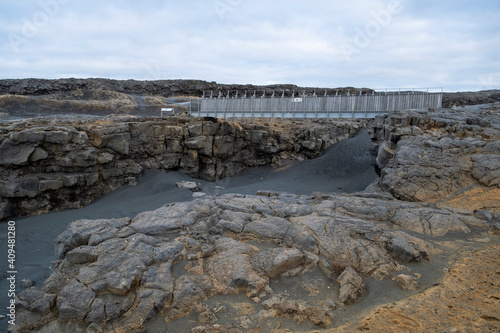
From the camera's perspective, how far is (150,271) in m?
5.57

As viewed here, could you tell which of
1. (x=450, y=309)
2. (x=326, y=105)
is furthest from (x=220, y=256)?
(x=326, y=105)

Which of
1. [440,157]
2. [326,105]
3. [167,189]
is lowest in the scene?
[167,189]

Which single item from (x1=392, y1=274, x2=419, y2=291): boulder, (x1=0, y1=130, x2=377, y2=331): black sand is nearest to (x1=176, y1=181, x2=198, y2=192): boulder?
(x1=0, y1=130, x2=377, y2=331): black sand

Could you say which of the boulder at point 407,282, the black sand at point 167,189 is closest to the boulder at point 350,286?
the boulder at point 407,282

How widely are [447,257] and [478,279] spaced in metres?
0.95

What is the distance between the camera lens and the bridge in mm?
21656

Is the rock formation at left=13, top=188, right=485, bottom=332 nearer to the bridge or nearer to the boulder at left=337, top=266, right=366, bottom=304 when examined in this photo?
the boulder at left=337, top=266, right=366, bottom=304

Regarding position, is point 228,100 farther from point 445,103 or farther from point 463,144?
point 445,103

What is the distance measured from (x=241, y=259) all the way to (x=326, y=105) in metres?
19.6

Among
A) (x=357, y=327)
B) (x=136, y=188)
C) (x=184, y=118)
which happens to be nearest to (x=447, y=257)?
(x=357, y=327)

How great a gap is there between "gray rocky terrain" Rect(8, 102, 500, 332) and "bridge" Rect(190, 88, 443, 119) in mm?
13260

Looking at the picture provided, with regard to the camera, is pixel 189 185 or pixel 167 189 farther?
pixel 189 185

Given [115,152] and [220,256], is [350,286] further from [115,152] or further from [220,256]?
[115,152]

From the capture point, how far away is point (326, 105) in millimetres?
23453
